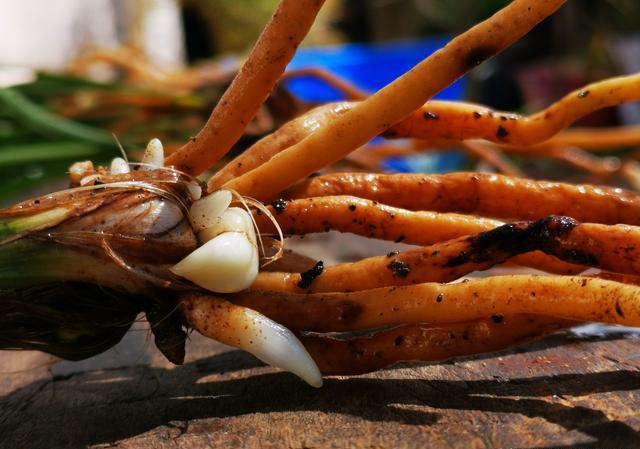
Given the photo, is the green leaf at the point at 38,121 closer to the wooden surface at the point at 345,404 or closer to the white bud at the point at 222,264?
the wooden surface at the point at 345,404

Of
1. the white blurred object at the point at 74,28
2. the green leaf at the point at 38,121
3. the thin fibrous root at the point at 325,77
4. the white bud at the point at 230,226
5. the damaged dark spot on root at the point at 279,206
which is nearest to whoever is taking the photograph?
the white bud at the point at 230,226

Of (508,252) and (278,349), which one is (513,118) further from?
(278,349)

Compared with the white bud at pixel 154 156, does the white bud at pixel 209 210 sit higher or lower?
lower

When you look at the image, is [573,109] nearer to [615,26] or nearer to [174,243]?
[174,243]

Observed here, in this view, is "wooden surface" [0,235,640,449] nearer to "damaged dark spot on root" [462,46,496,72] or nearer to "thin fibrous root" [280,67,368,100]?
"damaged dark spot on root" [462,46,496,72]

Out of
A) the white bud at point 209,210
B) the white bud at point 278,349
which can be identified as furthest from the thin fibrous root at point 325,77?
the white bud at point 278,349

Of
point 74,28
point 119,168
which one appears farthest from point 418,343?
point 74,28
